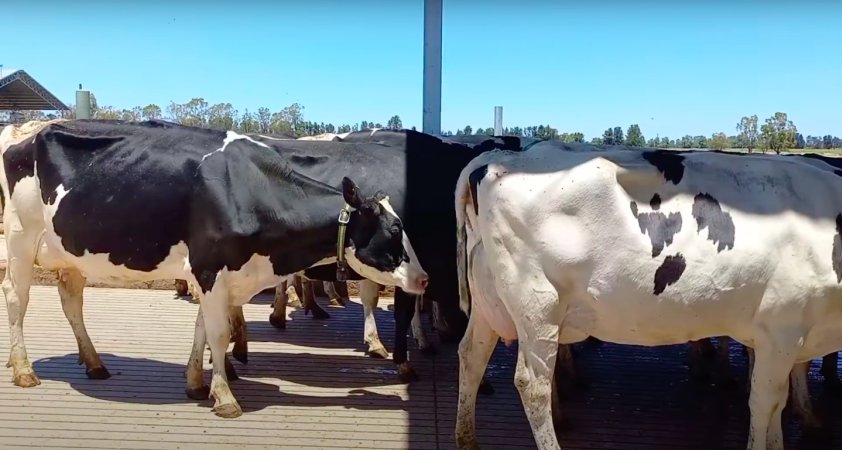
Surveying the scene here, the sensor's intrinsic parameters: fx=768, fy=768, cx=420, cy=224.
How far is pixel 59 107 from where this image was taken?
1451 inches

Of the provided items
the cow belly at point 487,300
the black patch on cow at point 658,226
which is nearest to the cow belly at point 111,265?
the cow belly at point 487,300

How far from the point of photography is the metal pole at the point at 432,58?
634cm

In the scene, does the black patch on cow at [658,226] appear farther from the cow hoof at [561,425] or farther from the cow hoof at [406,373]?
the cow hoof at [406,373]

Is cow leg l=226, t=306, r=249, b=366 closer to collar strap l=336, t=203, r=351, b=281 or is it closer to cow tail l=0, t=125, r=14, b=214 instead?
collar strap l=336, t=203, r=351, b=281

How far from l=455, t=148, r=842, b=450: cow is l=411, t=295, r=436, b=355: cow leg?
308 centimetres

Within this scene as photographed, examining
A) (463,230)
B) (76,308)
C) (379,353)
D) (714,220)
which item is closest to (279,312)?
(379,353)

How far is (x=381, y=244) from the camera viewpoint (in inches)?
219

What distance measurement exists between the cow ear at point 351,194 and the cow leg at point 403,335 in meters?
1.26

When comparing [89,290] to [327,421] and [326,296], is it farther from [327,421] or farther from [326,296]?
[327,421]

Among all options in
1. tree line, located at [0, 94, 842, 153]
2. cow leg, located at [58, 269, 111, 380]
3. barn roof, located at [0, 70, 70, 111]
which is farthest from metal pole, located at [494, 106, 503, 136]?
barn roof, located at [0, 70, 70, 111]

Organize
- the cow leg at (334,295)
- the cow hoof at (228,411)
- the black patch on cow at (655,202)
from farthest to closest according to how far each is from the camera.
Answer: the cow leg at (334,295) → the cow hoof at (228,411) → the black patch on cow at (655,202)

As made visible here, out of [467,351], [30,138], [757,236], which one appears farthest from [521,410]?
[30,138]

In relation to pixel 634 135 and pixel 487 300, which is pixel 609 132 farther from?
pixel 487 300

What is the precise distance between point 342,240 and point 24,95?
34590mm
